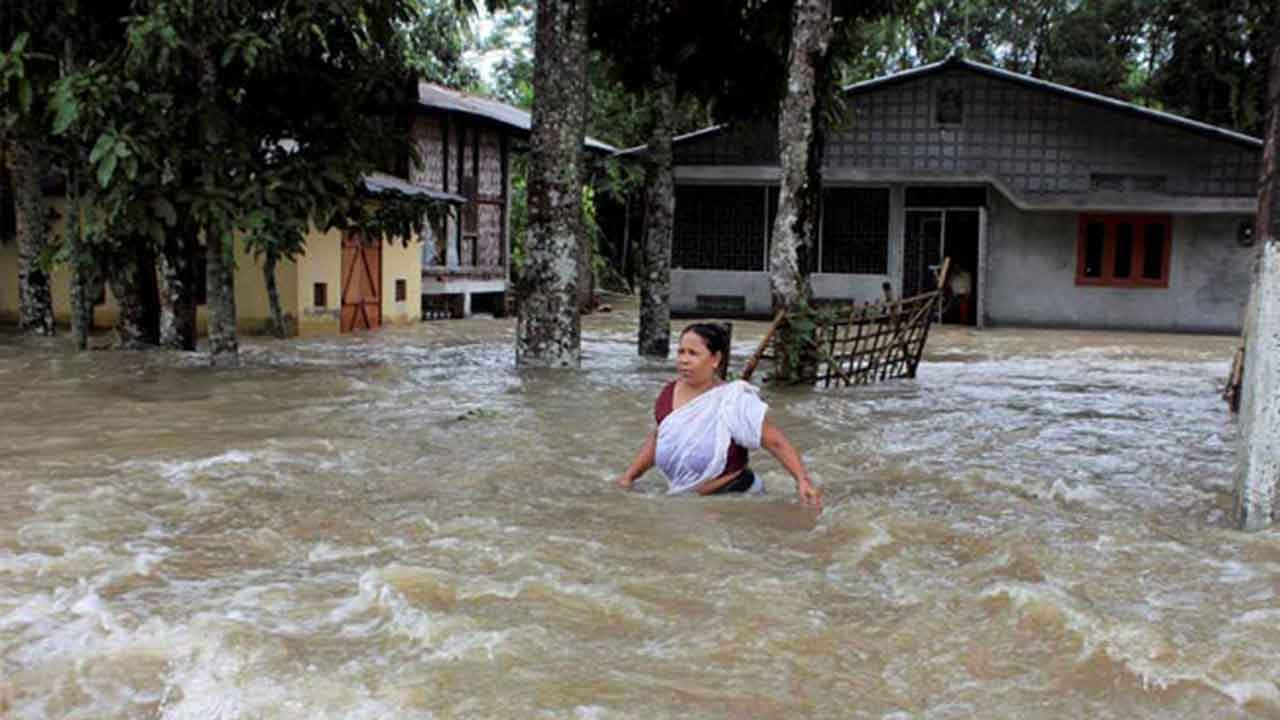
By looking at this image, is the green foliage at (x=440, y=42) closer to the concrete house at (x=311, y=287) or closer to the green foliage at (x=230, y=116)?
the concrete house at (x=311, y=287)

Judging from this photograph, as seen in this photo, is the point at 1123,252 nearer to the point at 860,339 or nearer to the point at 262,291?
the point at 860,339

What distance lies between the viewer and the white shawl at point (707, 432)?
241 inches

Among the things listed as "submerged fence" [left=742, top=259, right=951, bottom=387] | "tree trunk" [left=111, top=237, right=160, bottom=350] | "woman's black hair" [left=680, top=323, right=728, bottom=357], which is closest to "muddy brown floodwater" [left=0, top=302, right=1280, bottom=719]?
"woman's black hair" [left=680, top=323, right=728, bottom=357]

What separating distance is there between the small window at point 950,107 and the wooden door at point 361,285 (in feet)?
30.6

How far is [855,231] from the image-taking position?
878 inches

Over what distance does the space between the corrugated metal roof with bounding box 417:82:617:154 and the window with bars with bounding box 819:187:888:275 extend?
14.3ft

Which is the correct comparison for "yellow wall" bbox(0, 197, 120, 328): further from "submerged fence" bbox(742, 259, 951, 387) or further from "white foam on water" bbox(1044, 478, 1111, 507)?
"white foam on water" bbox(1044, 478, 1111, 507)

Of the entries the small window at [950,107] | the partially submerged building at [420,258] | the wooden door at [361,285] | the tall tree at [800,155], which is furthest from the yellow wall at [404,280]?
the tall tree at [800,155]

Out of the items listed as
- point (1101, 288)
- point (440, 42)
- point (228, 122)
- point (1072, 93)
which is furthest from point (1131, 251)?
point (440, 42)

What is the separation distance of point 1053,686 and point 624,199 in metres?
22.8

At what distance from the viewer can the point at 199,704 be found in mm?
3861

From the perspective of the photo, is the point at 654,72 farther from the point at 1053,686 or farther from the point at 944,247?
the point at 1053,686

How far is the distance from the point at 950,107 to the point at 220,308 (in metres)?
13.1

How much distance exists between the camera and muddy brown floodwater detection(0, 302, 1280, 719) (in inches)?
159
